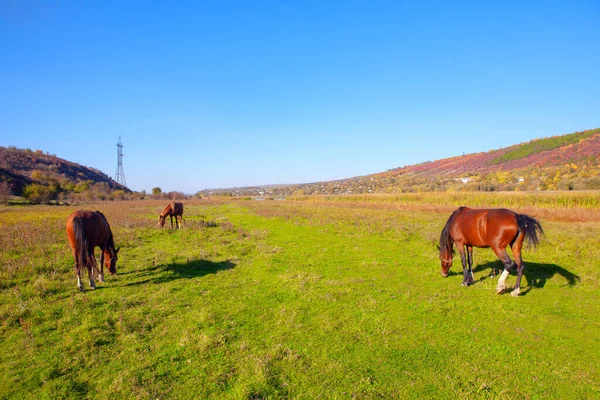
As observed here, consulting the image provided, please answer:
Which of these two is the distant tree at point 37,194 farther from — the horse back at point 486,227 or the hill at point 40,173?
the horse back at point 486,227

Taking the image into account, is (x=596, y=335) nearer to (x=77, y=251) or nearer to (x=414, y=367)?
(x=414, y=367)

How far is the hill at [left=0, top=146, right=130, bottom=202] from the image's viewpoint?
5047 cm

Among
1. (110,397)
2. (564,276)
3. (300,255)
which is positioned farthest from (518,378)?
(300,255)

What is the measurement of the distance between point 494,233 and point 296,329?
5466mm

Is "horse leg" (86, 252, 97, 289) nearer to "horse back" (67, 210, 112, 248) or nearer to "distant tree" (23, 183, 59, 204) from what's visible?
"horse back" (67, 210, 112, 248)

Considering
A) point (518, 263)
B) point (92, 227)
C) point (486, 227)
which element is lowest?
point (518, 263)

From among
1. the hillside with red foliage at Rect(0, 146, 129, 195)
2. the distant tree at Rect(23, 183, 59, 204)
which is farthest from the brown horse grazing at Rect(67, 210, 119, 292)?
the hillside with red foliage at Rect(0, 146, 129, 195)

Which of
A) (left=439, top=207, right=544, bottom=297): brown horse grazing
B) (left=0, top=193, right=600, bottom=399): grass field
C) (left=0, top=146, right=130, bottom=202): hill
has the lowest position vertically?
(left=0, top=193, right=600, bottom=399): grass field

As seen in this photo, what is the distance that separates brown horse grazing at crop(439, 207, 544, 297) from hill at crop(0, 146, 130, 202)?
170ft

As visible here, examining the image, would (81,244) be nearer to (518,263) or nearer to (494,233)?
(494,233)

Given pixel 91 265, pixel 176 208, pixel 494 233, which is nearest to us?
pixel 494 233

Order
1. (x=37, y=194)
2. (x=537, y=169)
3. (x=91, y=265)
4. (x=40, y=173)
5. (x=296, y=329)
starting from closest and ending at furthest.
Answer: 1. (x=296, y=329)
2. (x=91, y=265)
3. (x=37, y=194)
4. (x=537, y=169)
5. (x=40, y=173)

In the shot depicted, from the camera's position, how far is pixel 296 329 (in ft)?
17.4

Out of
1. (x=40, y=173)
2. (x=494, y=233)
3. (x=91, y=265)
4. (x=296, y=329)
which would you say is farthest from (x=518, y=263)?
(x=40, y=173)
